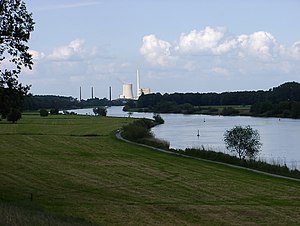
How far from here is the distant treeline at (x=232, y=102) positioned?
114000 millimetres

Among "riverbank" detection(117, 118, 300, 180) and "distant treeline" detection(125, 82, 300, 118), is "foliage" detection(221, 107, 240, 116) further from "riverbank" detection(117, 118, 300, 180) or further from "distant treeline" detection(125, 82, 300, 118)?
"riverbank" detection(117, 118, 300, 180)

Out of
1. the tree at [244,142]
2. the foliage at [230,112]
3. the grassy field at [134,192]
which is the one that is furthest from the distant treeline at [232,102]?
the grassy field at [134,192]

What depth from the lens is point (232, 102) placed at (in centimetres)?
16338

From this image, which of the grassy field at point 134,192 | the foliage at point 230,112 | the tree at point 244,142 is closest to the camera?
the grassy field at point 134,192

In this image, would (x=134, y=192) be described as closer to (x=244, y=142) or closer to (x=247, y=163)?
(x=247, y=163)

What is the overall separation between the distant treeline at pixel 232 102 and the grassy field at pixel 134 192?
3039 inches

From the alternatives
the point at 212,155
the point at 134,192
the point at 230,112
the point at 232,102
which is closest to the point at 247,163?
the point at 212,155

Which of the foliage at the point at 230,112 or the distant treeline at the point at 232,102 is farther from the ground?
the distant treeline at the point at 232,102

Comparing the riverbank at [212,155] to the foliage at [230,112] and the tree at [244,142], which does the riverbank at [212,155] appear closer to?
the tree at [244,142]

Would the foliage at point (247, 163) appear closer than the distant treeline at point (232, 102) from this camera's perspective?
Yes

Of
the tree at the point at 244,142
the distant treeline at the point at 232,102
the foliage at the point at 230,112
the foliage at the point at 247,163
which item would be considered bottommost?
the foliage at the point at 247,163

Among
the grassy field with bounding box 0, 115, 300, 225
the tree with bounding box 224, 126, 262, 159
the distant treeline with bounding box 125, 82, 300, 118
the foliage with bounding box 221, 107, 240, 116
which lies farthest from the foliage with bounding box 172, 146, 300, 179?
the foliage with bounding box 221, 107, 240, 116

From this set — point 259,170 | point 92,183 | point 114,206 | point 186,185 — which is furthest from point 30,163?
point 114,206

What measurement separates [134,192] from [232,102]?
143 m
